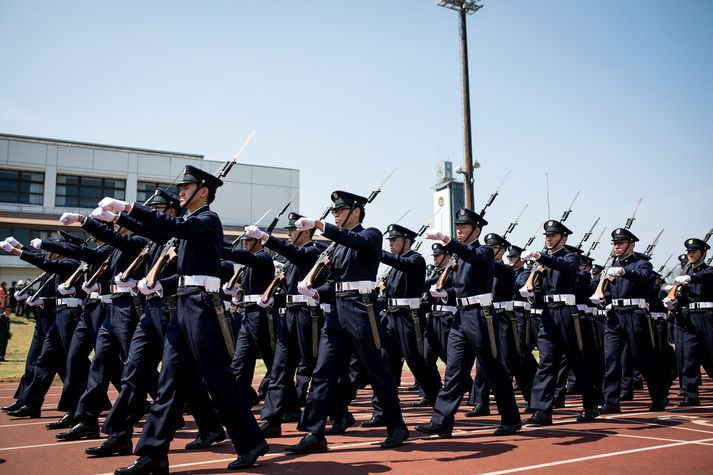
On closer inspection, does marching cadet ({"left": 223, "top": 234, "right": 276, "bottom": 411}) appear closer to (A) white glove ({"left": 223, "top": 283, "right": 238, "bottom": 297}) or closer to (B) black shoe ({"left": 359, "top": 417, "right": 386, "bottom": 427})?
(B) black shoe ({"left": 359, "top": 417, "right": 386, "bottom": 427})

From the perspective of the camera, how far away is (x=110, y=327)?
22.2 ft

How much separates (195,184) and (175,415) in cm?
194

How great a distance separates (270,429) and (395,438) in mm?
1551

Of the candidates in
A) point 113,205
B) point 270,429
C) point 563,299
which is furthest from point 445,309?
point 113,205

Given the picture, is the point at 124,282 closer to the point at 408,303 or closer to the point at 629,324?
the point at 408,303

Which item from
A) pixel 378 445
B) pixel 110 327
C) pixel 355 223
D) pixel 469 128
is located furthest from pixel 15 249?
pixel 469 128

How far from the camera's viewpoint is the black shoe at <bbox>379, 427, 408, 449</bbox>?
599cm

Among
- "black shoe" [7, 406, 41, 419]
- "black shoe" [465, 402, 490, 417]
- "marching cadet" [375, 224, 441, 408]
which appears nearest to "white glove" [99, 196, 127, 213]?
"marching cadet" [375, 224, 441, 408]

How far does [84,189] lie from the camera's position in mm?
37688

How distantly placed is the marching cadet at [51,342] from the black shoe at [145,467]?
384cm

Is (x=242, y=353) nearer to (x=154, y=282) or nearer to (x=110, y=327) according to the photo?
(x=110, y=327)

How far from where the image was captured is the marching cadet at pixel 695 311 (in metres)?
9.37

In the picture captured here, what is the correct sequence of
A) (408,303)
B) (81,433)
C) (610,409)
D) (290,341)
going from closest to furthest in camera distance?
1. (81,433)
2. (290,341)
3. (408,303)
4. (610,409)

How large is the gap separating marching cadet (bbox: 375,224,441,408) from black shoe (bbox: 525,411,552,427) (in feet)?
3.82
